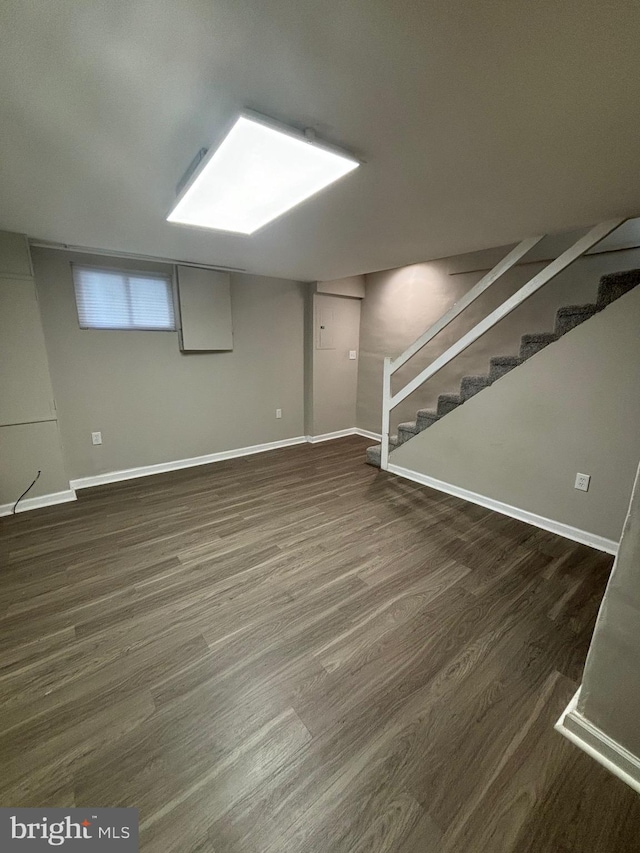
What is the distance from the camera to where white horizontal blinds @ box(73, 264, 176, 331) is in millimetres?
3068

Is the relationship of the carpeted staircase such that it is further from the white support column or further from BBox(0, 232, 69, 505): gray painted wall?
BBox(0, 232, 69, 505): gray painted wall

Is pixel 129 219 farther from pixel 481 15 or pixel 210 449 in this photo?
pixel 210 449

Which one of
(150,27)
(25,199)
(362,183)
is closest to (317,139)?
(362,183)

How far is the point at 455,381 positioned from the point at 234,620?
3285mm

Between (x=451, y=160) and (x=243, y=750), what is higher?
(x=451, y=160)

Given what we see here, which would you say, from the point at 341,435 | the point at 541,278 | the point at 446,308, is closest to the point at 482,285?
the point at 541,278

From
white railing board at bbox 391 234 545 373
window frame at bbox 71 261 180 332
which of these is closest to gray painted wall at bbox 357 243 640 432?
white railing board at bbox 391 234 545 373

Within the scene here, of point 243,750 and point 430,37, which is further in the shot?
point 243,750

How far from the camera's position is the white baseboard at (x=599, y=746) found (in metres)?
1.11

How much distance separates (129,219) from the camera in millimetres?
2182

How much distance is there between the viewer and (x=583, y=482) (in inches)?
94.7

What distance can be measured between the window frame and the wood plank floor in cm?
184

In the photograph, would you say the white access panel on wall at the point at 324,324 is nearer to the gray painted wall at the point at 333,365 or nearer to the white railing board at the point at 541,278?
the gray painted wall at the point at 333,365

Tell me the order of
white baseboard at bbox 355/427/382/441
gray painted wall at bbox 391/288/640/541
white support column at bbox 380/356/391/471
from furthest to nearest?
white baseboard at bbox 355/427/382/441 → white support column at bbox 380/356/391/471 → gray painted wall at bbox 391/288/640/541
